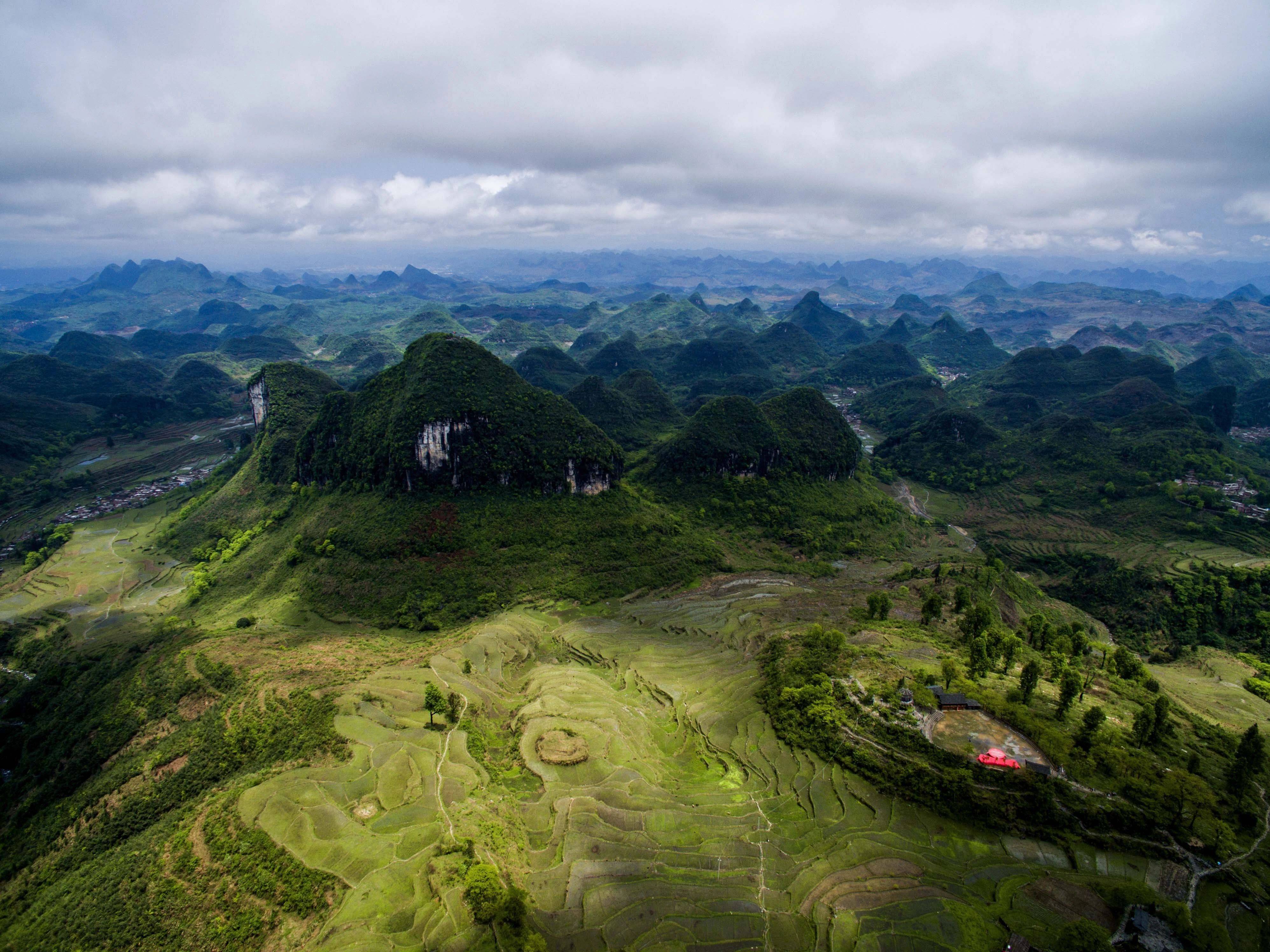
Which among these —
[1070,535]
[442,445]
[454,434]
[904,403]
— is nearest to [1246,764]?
[1070,535]

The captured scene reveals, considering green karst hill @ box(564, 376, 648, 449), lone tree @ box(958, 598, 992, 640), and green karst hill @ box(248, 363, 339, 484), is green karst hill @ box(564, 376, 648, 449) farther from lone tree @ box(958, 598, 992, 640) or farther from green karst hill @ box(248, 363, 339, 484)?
lone tree @ box(958, 598, 992, 640)

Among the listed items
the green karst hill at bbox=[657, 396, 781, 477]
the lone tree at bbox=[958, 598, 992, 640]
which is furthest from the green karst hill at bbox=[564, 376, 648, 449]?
the lone tree at bbox=[958, 598, 992, 640]

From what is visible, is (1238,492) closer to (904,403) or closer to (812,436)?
(812,436)

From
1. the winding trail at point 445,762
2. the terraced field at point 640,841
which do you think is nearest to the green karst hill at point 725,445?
the terraced field at point 640,841

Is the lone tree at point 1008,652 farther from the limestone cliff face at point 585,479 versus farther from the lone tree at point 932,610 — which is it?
the limestone cliff face at point 585,479

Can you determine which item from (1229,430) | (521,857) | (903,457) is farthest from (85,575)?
(1229,430)

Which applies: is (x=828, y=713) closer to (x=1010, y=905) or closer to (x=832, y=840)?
(x=832, y=840)
